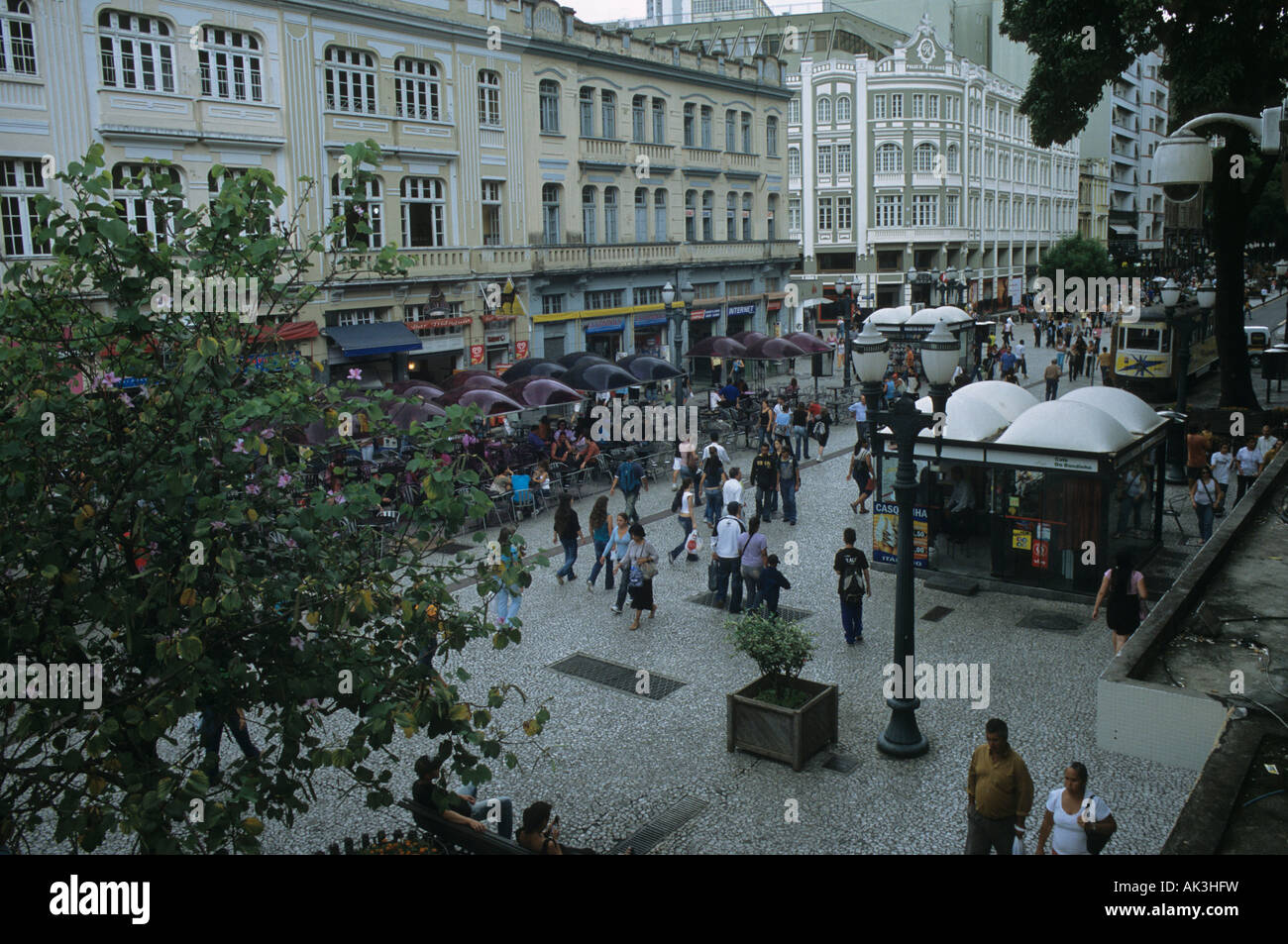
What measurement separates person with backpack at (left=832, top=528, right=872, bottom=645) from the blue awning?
20400 millimetres

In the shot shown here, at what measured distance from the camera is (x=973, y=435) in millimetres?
15961

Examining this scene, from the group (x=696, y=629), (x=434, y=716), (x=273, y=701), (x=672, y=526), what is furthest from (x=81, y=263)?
(x=672, y=526)

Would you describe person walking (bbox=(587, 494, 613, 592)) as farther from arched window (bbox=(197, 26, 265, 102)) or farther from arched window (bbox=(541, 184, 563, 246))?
arched window (bbox=(541, 184, 563, 246))

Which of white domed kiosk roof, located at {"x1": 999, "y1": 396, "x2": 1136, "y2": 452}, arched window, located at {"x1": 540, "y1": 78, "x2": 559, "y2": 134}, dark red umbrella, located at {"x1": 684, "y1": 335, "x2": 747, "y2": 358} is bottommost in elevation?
white domed kiosk roof, located at {"x1": 999, "y1": 396, "x2": 1136, "y2": 452}

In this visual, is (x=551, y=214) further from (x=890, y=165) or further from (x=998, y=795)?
(x=890, y=165)

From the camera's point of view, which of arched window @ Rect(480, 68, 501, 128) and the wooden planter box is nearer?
the wooden planter box

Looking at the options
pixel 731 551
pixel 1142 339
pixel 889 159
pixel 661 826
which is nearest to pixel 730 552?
pixel 731 551

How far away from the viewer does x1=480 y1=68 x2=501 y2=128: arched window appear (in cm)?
3478

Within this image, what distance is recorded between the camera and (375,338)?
31.2 metres

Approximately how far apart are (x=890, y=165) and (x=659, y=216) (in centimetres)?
2979

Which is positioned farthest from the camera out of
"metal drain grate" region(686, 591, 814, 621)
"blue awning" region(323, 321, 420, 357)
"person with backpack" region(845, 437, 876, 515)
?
"blue awning" region(323, 321, 420, 357)

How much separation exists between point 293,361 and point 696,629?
881 centimetres

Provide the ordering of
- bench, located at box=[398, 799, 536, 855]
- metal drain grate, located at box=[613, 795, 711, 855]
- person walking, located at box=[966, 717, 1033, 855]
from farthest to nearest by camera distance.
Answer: metal drain grate, located at box=[613, 795, 711, 855] → person walking, located at box=[966, 717, 1033, 855] → bench, located at box=[398, 799, 536, 855]

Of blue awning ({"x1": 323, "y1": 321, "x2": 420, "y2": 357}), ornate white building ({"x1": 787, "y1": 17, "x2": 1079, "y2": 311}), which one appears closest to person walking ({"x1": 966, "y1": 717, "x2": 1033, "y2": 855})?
blue awning ({"x1": 323, "y1": 321, "x2": 420, "y2": 357})
